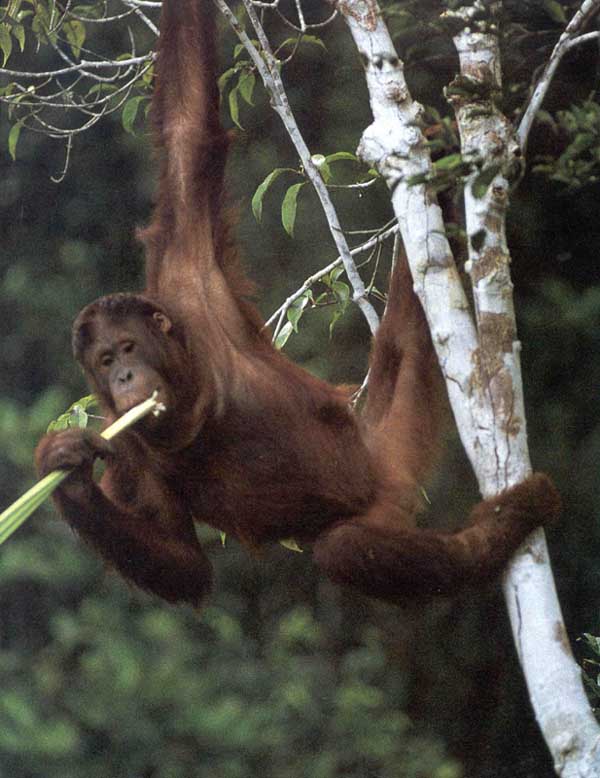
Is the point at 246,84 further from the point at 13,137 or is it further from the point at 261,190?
the point at 13,137

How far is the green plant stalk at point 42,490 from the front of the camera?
1882mm

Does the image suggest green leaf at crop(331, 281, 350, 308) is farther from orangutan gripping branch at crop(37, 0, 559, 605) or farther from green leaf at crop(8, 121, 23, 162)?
green leaf at crop(8, 121, 23, 162)

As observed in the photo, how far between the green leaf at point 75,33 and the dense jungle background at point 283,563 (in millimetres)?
167

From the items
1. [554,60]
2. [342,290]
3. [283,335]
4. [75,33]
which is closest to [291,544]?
[283,335]

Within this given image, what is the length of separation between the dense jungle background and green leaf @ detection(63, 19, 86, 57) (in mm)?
167

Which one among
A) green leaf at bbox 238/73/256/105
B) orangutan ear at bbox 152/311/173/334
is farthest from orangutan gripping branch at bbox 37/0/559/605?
green leaf at bbox 238/73/256/105

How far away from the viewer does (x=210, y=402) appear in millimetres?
2660

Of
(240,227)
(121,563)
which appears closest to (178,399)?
(121,563)

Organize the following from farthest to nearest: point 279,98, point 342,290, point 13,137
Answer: point 13,137 → point 342,290 → point 279,98

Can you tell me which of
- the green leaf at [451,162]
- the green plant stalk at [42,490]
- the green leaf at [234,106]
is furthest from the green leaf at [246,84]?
the green leaf at [451,162]

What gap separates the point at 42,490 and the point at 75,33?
59.3 inches

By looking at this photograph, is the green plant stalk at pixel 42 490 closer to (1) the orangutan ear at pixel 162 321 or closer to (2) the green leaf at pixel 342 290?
(1) the orangutan ear at pixel 162 321

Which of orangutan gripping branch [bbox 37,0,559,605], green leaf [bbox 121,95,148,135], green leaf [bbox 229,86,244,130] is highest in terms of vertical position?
green leaf [bbox 121,95,148,135]

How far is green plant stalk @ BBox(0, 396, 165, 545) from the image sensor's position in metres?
1.88
